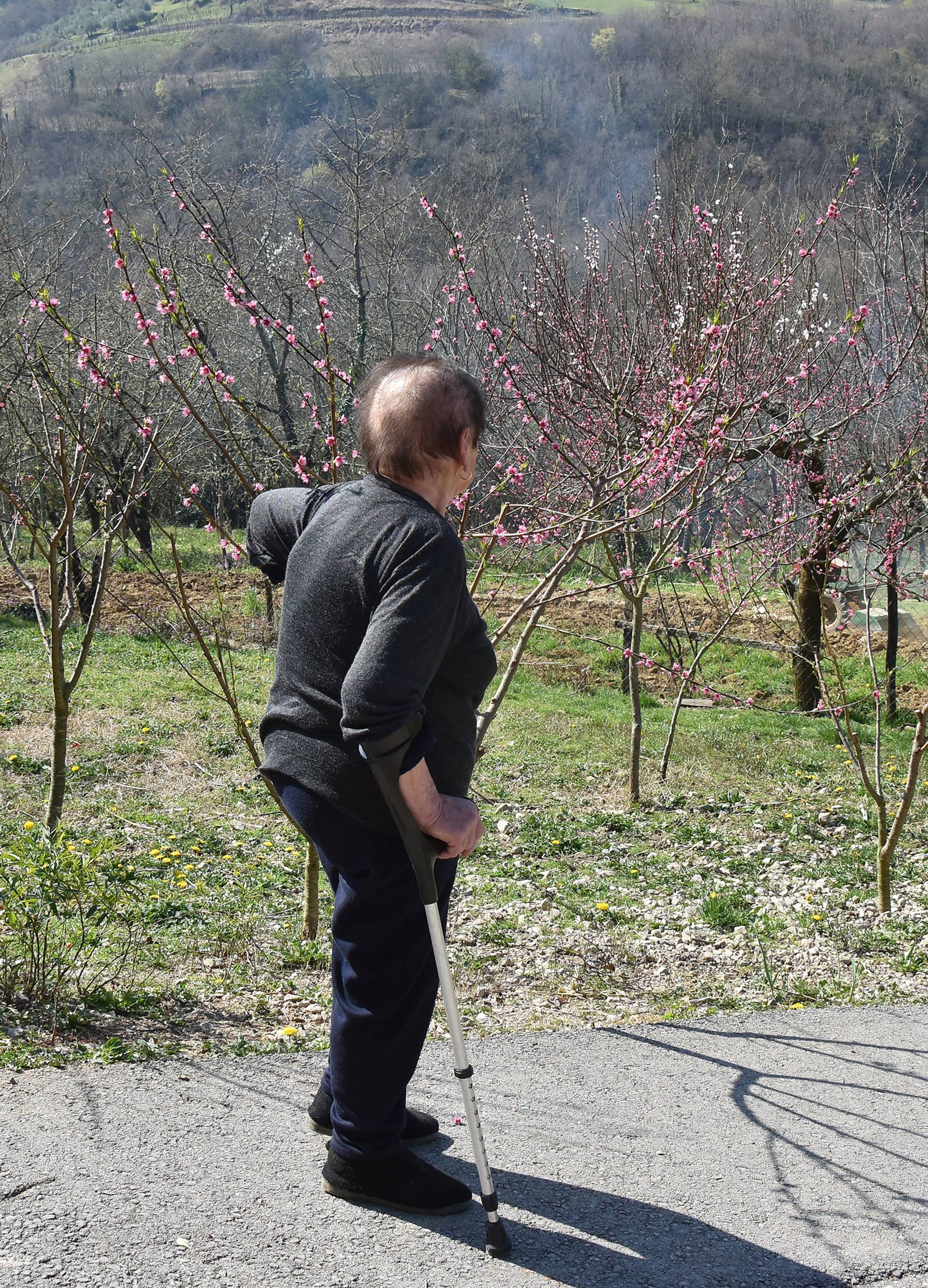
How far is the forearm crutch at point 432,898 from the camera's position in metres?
2.00

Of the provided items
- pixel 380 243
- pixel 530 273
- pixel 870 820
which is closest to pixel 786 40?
pixel 380 243

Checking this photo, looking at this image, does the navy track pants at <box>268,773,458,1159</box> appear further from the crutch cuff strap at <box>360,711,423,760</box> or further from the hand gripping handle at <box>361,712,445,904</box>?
the crutch cuff strap at <box>360,711,423,760</box>

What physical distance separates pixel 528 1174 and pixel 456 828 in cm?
97

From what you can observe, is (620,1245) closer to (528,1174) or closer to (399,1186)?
(528,1174)

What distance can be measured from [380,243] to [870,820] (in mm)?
16926

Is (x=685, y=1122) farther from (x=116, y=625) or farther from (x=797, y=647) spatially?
(x=116, y=625)

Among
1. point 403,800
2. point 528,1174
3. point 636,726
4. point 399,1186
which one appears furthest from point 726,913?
point 403,800

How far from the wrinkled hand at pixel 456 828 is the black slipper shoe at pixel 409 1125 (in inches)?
32.5

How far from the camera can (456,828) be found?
84.2 inches

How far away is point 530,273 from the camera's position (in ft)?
41.2

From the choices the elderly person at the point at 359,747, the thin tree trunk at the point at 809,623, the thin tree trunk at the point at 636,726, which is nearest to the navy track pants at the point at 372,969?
the elderly person at the point at 359,747

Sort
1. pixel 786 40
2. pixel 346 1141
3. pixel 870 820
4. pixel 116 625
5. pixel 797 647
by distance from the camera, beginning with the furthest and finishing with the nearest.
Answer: pixel 786 40 < pixel 116 625 < pixel 797 647 < pixel 870 820 < pixel 346 1141

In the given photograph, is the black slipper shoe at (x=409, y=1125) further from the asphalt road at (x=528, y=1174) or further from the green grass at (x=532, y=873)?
the green grass at (x=532, y=873)

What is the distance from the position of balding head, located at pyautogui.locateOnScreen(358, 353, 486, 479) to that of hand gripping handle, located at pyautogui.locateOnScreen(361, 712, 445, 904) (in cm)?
53
